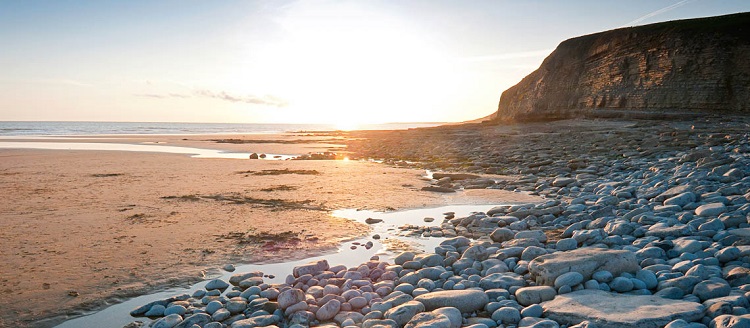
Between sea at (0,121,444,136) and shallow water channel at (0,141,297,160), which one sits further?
sea at (0,121,444,136)

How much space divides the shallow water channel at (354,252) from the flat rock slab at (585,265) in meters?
1.59

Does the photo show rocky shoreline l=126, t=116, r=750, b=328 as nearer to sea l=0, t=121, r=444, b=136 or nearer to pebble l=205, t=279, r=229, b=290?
pebble l=205, t=279, r=229, b=290

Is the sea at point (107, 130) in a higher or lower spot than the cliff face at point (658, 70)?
lower

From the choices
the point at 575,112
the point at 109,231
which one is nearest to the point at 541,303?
the point at 109,231

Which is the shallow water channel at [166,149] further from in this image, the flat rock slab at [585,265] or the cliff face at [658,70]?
Result: the cliff face at [658,70]

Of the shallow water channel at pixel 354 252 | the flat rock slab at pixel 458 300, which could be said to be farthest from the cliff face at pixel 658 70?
the flat rock slab at pixel 458 300

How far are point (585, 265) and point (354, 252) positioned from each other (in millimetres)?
2479

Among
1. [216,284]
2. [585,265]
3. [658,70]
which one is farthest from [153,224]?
[658,70]

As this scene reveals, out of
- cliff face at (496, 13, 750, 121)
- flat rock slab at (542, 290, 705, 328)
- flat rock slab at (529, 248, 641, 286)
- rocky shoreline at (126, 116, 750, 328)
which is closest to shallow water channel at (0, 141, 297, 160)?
rocky shoreline at (126, 116, 750, 328)

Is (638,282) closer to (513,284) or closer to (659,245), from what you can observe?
(513,284)

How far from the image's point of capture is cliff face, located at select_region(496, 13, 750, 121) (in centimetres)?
2314

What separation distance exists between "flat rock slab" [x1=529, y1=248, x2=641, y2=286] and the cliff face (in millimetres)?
24375

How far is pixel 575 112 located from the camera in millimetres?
29094

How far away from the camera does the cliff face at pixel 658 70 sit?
23.1 metres
